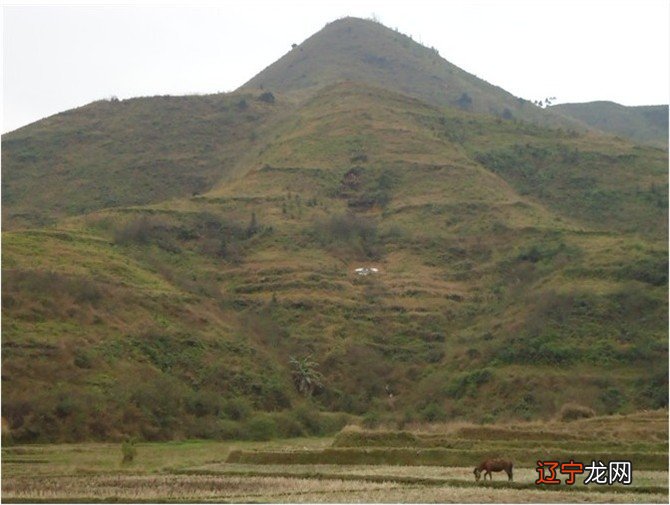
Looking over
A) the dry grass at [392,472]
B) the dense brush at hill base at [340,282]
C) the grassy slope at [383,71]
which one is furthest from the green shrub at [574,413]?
the grassy slope at [383,71]

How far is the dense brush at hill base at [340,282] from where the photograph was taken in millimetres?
44312

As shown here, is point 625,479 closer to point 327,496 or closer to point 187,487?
point 327,496

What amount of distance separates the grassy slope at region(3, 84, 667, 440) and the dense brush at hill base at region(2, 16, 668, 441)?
17cm

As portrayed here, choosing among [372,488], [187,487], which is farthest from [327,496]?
[187,487]

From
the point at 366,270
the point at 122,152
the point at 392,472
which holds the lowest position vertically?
the point at 392,472

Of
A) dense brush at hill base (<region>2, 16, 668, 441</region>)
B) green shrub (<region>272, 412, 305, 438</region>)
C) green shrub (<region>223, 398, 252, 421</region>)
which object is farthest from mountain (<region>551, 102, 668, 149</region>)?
green shrub (<region>223, 398, 252, 421</region>)

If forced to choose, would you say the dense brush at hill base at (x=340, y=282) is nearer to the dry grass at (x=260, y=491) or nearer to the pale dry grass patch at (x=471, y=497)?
the dry grass at (x=260, y=491)

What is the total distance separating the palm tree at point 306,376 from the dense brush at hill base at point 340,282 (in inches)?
6.0

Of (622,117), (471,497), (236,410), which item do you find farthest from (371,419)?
(622,117)

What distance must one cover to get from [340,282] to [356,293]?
1739mm

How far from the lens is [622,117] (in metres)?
176

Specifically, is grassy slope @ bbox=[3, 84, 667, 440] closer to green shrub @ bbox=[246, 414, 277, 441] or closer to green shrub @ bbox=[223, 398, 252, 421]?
green shrub @ bbox=[246, 414, 277, 441]

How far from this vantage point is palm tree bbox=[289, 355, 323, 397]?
169ft

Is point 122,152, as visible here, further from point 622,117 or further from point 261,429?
point 622,117
